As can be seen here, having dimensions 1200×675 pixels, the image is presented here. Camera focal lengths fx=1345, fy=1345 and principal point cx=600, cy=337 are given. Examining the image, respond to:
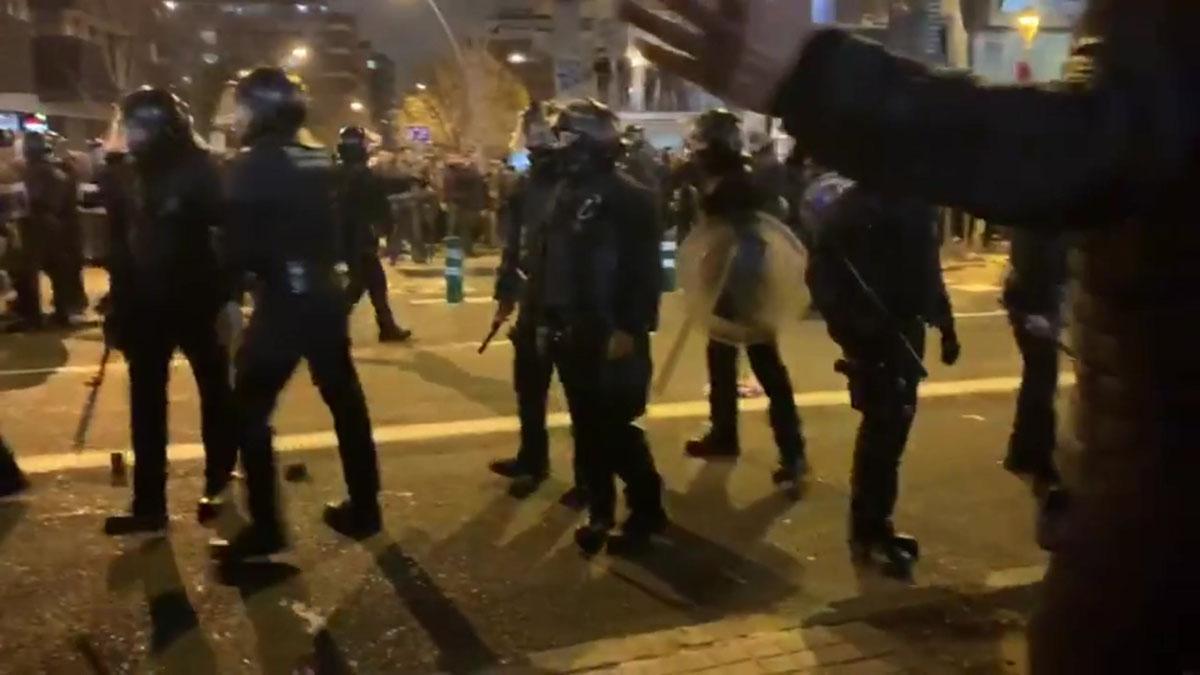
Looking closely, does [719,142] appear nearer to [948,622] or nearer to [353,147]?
[948,622]

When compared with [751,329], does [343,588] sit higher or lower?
lower

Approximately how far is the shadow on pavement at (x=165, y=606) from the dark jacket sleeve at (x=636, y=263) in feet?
7.03

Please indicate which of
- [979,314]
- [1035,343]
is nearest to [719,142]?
[1035,343]

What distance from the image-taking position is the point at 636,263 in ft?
19.0

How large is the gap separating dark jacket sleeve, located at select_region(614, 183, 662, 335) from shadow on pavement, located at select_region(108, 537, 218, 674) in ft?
7.03

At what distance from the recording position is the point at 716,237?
611cm

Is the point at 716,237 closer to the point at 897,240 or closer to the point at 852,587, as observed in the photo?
the point at 897,240

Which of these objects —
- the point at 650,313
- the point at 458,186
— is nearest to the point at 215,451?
the point at 650,313

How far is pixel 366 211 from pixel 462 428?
380 centimetres

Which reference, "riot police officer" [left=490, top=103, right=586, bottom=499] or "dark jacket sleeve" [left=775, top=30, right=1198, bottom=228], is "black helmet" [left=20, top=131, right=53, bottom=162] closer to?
"riot police officer" [left=490, top=103, right=586, bottom=499]

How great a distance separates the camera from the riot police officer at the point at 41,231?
44.0ft

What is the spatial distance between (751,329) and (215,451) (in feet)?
8.75

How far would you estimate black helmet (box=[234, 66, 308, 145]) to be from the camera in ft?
17.7

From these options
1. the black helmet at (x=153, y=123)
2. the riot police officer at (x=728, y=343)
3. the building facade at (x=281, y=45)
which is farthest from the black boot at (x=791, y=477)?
the building facade at (x=281, y=45)
